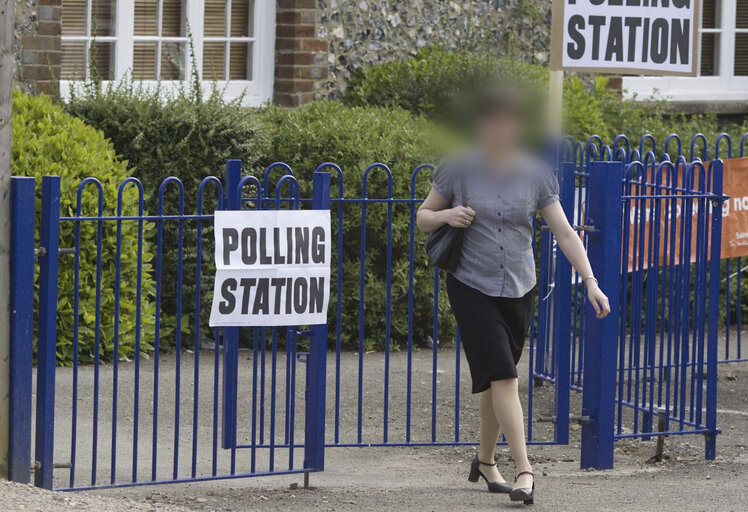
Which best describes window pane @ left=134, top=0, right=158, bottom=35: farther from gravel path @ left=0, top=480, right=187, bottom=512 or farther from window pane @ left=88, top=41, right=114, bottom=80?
gravel path @ left=0, top=480, right=187, bottom=512

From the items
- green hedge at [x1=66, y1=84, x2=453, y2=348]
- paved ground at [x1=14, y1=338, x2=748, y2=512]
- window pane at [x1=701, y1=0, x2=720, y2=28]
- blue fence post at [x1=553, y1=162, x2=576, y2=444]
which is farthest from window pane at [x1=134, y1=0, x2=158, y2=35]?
window pane at [x1=701, y1=0, x2=720, y2=28]

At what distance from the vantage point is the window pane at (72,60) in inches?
386

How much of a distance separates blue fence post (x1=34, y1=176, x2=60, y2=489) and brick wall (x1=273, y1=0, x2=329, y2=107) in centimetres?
593

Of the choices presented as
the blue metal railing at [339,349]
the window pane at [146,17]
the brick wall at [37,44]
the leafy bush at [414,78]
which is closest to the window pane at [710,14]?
the leafy bush at [414,78]

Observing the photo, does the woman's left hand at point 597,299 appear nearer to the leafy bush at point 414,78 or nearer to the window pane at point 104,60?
the leafy bush at point 414,78

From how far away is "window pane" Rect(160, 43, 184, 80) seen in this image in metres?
10.4

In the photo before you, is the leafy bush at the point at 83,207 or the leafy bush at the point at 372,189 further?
the leafy bush at the point at 372,189

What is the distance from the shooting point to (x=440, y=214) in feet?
17.1

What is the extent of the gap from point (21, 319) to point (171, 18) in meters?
5.89

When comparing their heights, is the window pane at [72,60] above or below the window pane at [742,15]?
below

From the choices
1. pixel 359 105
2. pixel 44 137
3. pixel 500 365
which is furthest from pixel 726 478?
pixel 359 105

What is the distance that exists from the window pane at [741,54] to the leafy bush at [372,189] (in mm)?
5713

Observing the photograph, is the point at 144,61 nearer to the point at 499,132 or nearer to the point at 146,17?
the point at 146,17

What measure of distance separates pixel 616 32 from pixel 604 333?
1532mm
